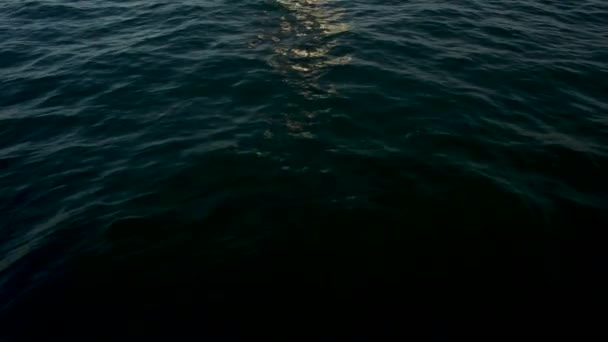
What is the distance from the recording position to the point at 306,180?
1006 cm

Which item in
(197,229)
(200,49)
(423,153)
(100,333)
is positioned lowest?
(100,333)

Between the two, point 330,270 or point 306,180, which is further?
point 306,180

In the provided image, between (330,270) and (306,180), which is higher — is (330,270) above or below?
below

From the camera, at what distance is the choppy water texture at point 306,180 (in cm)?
732

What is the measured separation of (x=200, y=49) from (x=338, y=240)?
11.7 meters

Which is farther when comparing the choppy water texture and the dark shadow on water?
the choppy water texture

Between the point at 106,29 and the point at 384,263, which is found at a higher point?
the point at 106,29

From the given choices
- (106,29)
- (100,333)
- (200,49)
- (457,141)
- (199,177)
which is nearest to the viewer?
(100,333)

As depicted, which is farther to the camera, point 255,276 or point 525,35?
point 525,35

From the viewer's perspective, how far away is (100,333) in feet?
22.8

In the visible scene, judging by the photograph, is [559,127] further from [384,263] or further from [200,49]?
[200,49]

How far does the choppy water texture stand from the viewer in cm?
732

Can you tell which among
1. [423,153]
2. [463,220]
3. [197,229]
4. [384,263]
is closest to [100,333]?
[197,229]

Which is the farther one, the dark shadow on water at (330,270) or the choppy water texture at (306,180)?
the choppy water texture at (306,180)
